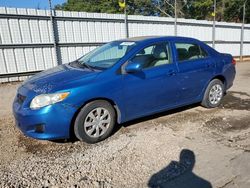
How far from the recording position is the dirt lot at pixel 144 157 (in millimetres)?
2773

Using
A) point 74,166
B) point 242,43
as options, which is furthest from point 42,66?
point 242,43

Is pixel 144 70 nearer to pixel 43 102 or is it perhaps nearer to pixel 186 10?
pixel 43 102

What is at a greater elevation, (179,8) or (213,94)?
(179,8)

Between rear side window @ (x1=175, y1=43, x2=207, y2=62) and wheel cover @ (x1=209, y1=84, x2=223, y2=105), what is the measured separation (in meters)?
0.78

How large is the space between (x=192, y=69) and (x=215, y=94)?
107cm

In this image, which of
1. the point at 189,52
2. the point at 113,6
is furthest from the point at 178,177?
the point at 113,6

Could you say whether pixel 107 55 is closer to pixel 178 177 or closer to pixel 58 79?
pixel 58 79

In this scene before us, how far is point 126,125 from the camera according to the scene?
4.45m

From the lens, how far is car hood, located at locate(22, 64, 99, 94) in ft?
11.3

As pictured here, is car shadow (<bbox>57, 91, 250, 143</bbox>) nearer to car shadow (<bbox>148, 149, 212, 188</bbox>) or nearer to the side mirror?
the side mirror

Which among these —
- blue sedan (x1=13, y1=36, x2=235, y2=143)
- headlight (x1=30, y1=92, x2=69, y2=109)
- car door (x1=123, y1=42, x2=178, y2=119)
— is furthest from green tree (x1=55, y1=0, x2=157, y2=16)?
headlight (x1=30, y1=92, x2=69, y2=109)

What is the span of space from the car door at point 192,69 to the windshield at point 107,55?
3.43ft

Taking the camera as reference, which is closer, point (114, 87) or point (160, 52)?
point (114, 87)

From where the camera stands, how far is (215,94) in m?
5.36
